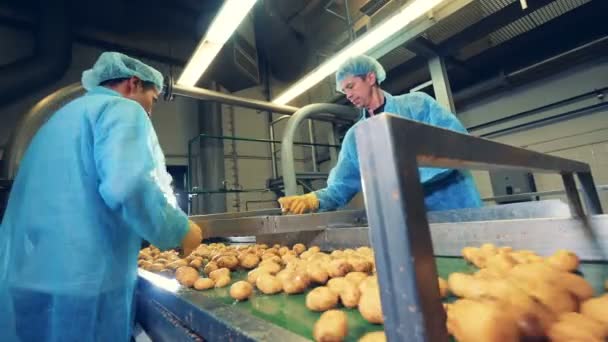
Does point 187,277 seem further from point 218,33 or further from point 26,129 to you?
point 26,129

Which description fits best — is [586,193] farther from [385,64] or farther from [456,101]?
[456,101]

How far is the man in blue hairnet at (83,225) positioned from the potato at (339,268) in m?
0.59

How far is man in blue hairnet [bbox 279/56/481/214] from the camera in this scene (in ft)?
6.45

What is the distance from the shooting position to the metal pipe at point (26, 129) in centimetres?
281

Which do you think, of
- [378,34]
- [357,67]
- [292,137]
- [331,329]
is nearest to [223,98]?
[292,137]

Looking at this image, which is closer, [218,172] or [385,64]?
[385,64]

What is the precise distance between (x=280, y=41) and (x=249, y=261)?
216 inches

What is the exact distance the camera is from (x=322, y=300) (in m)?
0.70

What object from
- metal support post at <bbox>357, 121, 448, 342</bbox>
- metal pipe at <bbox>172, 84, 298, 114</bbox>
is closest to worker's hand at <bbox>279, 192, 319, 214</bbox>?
metal support post at <bbox>357, 121, 448, 342</bbox>

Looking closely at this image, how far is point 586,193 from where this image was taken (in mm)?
1061

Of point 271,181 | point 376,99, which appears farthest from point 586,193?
point 271,181

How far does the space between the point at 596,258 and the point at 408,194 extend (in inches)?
35.3

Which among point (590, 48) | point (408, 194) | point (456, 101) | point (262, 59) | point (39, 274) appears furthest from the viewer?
point (262, 59)

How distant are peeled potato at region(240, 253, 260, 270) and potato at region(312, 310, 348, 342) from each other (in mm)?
755
